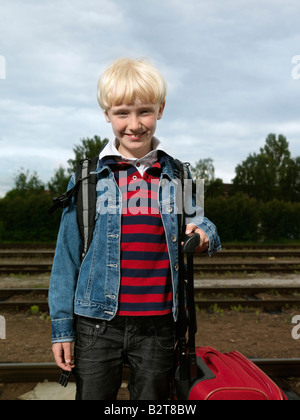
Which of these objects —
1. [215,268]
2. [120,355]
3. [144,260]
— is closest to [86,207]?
[144,260]

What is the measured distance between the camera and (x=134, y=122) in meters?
1.68

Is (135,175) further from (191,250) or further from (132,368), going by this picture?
(132,368)

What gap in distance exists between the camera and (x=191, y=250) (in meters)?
1.57

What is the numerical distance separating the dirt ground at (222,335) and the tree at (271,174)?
28174 millimetres

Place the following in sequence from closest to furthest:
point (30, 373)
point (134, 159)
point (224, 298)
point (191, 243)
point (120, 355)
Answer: point (191, 243)
point (120, 355)
point (134, 159)
point (30, 373)
point (224, 298)

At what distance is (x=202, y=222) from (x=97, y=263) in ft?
1.73

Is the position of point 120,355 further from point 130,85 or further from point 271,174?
point 271,174

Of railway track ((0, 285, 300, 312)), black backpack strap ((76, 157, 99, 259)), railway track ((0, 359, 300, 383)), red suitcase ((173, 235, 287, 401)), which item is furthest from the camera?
railway track ((0, 285, 300, 312))

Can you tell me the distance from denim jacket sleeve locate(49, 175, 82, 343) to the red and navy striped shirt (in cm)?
24

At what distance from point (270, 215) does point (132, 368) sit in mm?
19774

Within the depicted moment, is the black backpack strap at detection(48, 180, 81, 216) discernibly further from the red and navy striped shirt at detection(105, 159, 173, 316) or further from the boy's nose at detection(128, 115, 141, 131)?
the boy's nose at detection(128, 115, 141, 131)

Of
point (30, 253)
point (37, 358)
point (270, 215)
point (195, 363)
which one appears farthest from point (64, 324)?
point (270, 215)

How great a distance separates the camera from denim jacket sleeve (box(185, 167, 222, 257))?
5.73ft

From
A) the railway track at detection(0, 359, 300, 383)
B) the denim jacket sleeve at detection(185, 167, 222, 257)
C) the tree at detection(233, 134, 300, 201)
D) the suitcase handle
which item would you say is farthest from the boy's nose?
the tree at detection(233, 134, 300, 201)
